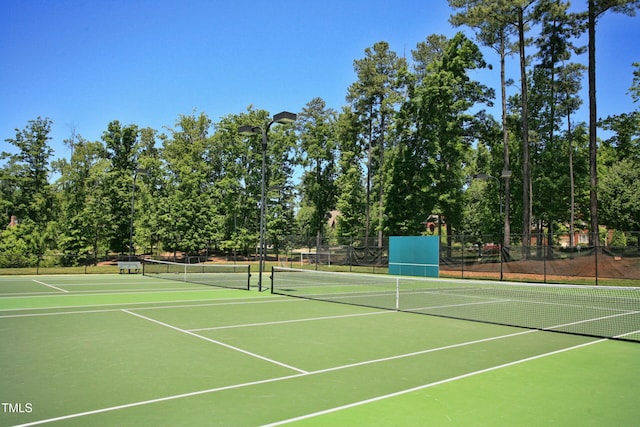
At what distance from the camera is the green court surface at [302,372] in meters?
4.58

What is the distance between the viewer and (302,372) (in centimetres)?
628

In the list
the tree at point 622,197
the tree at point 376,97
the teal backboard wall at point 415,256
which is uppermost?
the tree at point 376,97

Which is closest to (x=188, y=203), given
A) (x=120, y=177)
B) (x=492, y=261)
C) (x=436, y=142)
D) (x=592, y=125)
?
(x=120, y=177)

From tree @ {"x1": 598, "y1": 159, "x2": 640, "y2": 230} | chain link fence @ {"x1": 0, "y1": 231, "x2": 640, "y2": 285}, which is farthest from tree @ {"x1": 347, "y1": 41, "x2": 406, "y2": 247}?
tree @ {"x1": 598, "y1": 159, "x2": 640, "y2": 230}

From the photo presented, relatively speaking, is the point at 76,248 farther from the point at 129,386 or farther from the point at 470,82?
the point at 129,386

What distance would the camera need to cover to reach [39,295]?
15.7 m

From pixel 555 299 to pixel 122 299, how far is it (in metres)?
14.9

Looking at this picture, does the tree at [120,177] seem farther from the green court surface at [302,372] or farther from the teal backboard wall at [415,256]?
the green court surface at [302,372]

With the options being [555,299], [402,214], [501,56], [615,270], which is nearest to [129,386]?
[555,299]

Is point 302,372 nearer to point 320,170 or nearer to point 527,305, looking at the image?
point 527,305

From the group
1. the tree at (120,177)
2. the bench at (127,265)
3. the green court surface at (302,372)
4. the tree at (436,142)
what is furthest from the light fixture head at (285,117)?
the tree at (120,177)

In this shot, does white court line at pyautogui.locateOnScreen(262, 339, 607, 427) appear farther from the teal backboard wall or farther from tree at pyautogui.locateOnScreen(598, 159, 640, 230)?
tree at pyautogui.locateOnScreen(598, 159, 640, 230)

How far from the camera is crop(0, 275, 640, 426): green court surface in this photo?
A: 15.0ft

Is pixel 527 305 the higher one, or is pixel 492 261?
pixel 492 261
